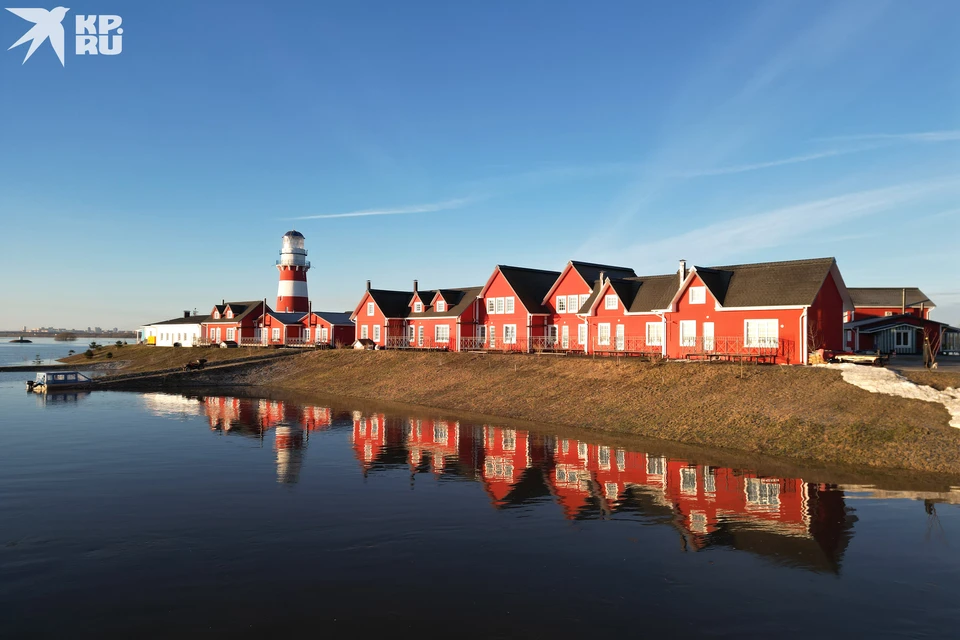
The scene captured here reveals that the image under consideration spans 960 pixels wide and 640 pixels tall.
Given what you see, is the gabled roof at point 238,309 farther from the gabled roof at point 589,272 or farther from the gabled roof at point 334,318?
the gabled roof at point 589,272

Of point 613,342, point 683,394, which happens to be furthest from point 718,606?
point 613,342

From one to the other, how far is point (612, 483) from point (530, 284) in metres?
39.0

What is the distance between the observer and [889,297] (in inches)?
2453

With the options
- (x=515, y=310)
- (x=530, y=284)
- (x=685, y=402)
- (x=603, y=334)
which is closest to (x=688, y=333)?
(x=603, y=334)

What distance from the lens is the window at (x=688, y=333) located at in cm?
4212

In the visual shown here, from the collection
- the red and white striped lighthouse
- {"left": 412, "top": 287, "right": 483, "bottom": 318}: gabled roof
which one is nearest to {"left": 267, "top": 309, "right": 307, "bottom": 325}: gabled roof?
the red and white striped lighthouse

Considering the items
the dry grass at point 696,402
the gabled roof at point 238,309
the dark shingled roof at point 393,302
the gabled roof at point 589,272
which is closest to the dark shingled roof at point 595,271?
the gabled roof at point 589,272

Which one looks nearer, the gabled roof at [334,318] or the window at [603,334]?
the window at [603,334]

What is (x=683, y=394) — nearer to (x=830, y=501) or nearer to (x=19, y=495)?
(x=830, y=501)

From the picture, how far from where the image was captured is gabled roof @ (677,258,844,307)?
37562 mm

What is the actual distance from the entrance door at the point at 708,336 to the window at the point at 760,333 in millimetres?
2255

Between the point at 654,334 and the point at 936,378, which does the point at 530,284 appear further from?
the point at 936,378

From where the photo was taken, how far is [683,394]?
111 feet

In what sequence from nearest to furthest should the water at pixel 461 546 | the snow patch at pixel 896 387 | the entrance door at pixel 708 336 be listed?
the water at pixel 461 546 → the snow patch at pixel 896 387 → the entrance door at pixel 708 336
